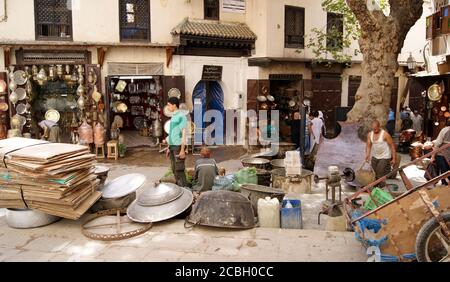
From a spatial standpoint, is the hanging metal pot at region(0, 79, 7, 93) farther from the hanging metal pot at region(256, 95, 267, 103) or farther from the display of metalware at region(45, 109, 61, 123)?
the hanging metal pot at region(256, 95, 267, 103)

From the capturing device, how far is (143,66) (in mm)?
16359

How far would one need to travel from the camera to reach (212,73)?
→ 17562 millimetres

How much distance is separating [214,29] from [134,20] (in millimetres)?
2999

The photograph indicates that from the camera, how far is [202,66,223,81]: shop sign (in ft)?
57.1

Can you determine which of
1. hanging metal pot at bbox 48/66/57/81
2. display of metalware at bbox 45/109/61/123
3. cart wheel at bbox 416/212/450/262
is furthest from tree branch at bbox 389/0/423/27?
display of metalware at bbox 45/109/61/123

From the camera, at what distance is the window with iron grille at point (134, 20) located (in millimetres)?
16203

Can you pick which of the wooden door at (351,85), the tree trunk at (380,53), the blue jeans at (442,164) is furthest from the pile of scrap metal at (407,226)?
the wooden door at (351,85)

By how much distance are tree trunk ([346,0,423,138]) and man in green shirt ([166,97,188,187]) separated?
17.6 ft

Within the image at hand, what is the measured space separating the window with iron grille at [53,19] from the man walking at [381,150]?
36.3 ft

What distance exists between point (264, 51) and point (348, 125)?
6671 millimetres

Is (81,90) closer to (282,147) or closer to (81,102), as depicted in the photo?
(81,102)

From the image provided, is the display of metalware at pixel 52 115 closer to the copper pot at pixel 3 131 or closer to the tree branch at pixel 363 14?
the copper pot at pixel 3 131

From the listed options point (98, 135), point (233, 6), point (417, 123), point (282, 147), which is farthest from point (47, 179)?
point (417, 123)

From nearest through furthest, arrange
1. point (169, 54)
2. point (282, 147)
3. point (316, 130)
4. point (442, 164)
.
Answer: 1. point (442, 164)
2. point (282, 147)
3. point (316, 130)
4. point (169, 54)
